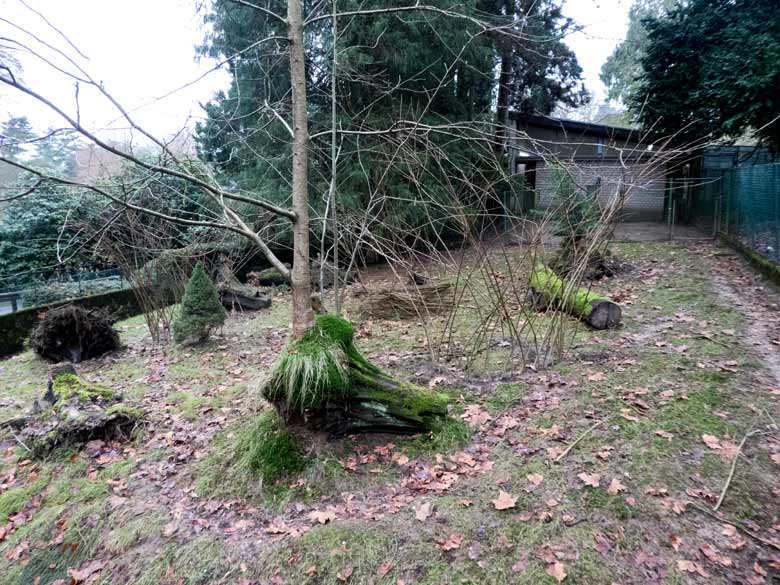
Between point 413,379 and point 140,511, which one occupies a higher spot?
point 413,379

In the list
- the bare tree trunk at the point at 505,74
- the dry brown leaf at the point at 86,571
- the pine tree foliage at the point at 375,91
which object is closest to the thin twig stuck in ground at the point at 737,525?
the dry brown leaf at the point at 86,571

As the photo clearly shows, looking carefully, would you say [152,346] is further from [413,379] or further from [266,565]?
[266,565]

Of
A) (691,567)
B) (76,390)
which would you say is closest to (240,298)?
(76,390)

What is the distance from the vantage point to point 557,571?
Result: 228 cm

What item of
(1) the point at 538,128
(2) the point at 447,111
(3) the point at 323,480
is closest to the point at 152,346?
(3) the point at 323,480

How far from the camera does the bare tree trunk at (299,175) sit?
135 inches

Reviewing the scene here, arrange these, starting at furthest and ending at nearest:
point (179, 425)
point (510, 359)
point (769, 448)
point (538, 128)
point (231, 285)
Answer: point (538, 128), point (231, 285), point (510, 359), point (179, 425), point (769, 448)

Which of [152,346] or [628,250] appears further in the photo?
[628,250]

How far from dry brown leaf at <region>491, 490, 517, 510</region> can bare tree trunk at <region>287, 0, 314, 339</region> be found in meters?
1.75

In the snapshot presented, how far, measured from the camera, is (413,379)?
14.6 ft

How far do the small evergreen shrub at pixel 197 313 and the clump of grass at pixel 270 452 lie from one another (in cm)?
385

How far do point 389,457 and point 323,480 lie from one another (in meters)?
0.49

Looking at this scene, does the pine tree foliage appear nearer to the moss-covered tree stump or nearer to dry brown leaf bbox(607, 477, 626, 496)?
the moss-covered tree stump

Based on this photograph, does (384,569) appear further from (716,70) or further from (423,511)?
(716,70)
